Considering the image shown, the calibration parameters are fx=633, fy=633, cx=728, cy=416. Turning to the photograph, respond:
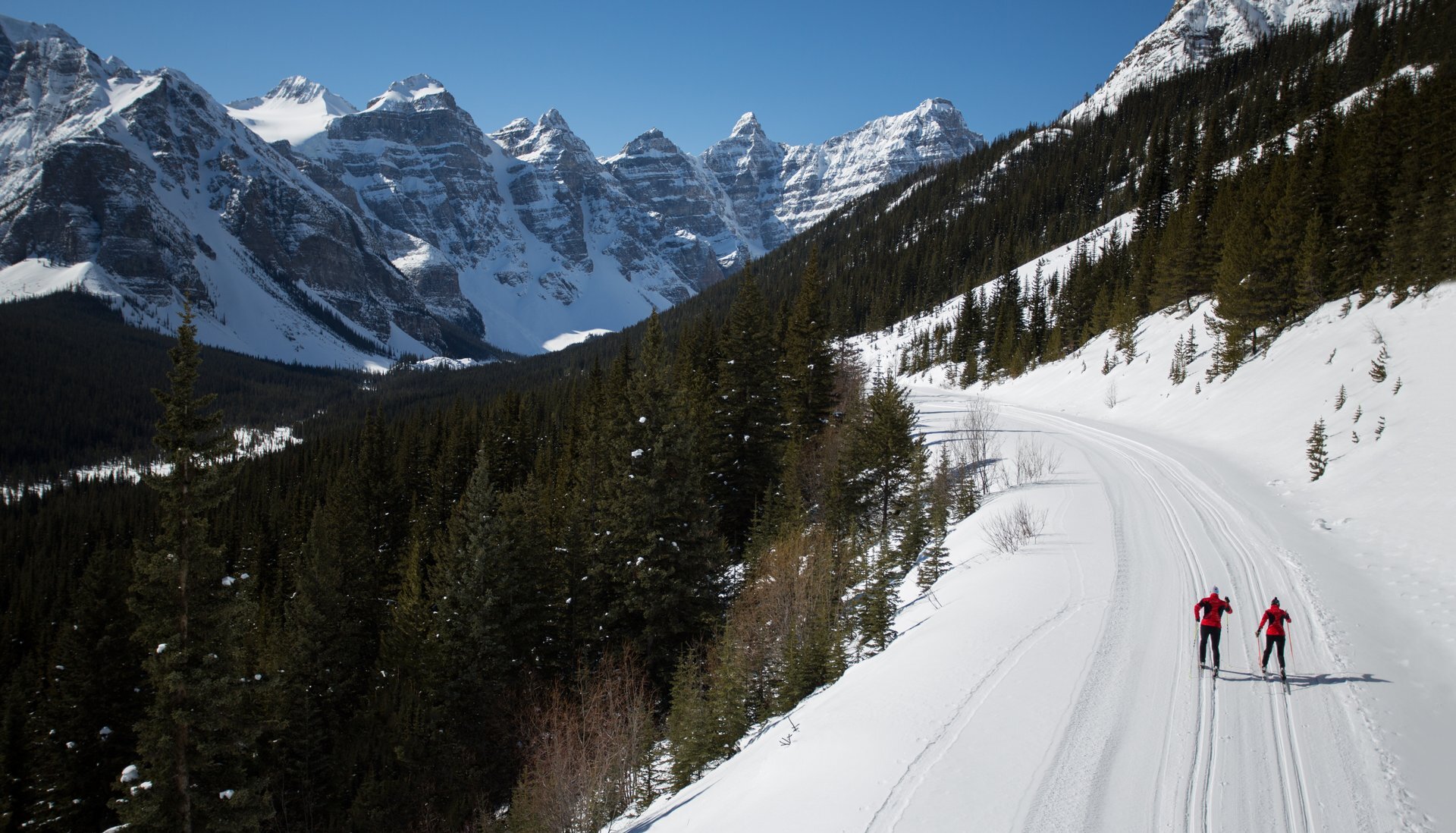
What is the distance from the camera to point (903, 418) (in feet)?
83.3

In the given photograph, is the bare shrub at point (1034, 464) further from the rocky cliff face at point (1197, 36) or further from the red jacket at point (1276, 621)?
the rocky cliff face at point (1197, 36)

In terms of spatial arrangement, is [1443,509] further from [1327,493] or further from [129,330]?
[129,330]

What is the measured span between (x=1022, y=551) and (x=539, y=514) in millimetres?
23865

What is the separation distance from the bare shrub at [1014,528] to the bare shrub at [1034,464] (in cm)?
485

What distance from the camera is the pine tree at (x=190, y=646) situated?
12.0 m

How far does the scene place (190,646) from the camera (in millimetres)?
12188

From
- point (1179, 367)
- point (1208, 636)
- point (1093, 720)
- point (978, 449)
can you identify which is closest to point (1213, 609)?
point (1208, 636)

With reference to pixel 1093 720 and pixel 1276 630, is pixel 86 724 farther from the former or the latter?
pixel 1276 630

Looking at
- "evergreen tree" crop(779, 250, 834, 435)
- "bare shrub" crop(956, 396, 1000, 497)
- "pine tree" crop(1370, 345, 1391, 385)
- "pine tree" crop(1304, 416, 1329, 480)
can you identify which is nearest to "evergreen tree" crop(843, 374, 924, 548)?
"bare shrub" crop(956, 396, 1000, 497)

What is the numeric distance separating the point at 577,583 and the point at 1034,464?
18120 millimetres

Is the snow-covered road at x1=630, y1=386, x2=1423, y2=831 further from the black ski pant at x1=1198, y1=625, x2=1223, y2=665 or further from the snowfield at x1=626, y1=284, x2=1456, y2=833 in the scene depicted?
the black ski pant at x1=1198, y1=625, x2=1223, y2=665

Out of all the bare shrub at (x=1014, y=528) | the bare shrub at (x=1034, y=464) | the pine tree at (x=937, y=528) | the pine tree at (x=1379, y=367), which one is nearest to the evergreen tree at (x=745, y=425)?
the pine tree at (x=937, y=528)

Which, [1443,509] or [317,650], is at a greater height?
[1443,509]

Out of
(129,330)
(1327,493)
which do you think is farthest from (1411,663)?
(129,330)
